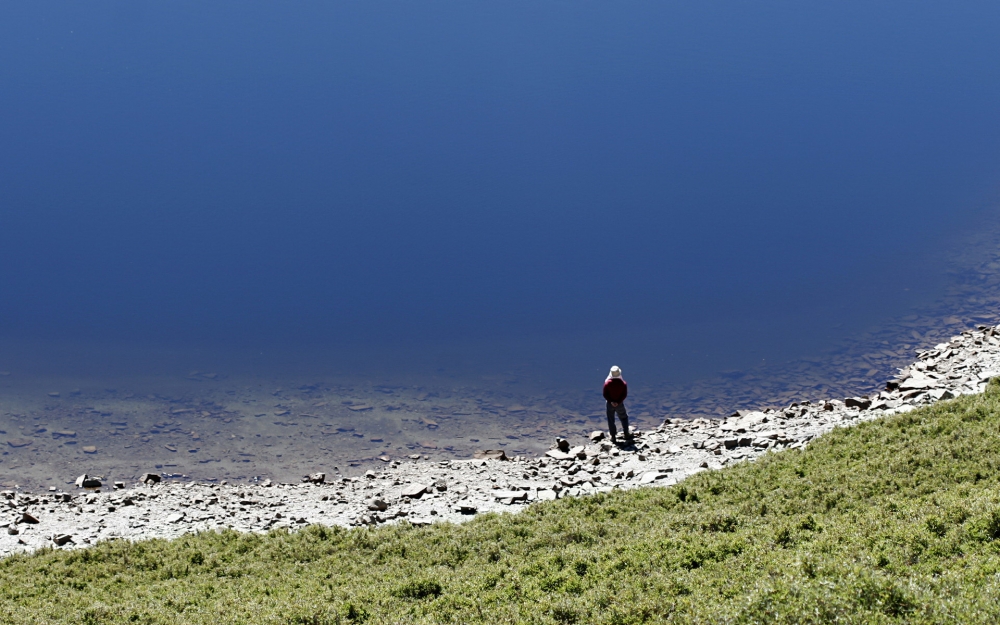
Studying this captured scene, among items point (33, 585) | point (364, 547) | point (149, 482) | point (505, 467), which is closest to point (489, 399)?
point (505, 467)

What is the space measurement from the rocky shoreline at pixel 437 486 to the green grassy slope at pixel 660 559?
1.37m

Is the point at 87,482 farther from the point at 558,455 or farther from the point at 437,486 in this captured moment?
the point at 558,455

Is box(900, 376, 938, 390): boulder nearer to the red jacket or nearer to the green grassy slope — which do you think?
the green grassy slope

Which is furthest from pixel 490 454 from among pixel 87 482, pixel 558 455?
pixel 87 482

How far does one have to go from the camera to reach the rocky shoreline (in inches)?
719

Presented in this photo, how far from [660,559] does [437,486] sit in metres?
8.12

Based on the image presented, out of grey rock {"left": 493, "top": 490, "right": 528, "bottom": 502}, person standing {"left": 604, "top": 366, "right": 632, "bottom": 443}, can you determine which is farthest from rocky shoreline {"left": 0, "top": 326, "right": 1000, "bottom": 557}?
person standing {"left": 604, "top": 366, "right": 632, "bottom": 443}

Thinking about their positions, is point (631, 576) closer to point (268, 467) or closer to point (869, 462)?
point (869, 462)

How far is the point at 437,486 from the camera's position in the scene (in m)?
19.8

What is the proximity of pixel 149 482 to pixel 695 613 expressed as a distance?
57.9 feet

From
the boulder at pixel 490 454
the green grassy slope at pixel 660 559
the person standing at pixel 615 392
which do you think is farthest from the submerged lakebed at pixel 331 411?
the green grassy slope at pixel 660 559

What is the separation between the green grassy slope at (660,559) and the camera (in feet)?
32.9

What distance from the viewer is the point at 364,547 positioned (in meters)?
15.9

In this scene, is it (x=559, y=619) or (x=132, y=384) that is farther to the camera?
(x=132, y=384)
